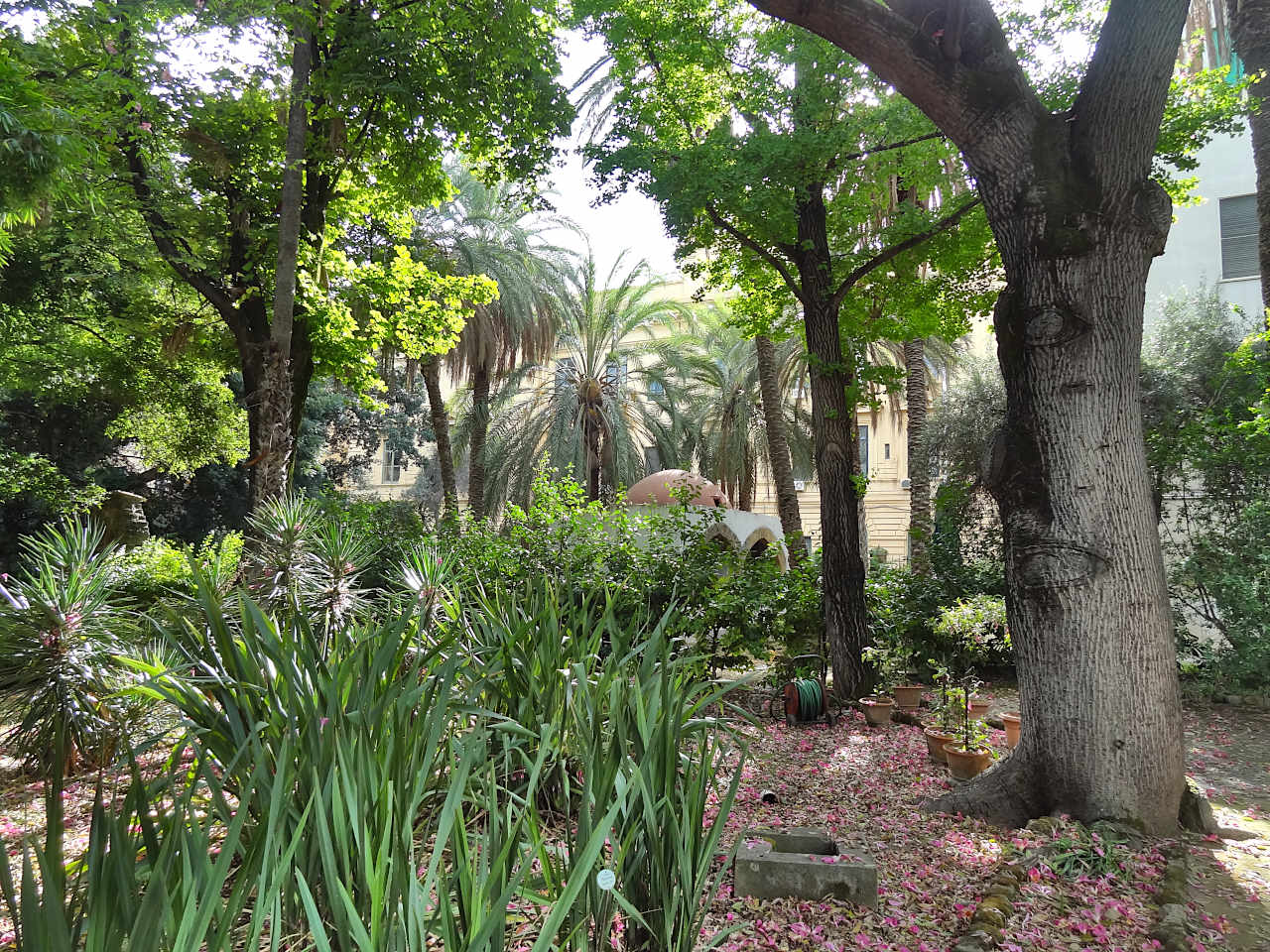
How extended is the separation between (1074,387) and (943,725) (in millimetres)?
3718

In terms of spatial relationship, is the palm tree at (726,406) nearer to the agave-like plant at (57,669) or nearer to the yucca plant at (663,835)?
the agave-like plant at (57,669)

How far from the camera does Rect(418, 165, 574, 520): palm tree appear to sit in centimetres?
1969

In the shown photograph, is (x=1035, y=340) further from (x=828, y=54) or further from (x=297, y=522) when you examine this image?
(x=297, y=522)

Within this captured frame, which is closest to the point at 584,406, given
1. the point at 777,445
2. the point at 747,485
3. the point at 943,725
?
the point at 747,485

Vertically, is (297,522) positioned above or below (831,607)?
above

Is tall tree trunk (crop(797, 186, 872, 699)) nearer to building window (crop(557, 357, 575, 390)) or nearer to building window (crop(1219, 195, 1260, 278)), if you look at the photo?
building window (crop(1219, 195, 1260, 278))

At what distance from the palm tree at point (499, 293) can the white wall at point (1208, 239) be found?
13708 mm

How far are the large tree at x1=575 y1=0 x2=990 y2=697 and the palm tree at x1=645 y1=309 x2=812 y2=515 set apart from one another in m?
12.5

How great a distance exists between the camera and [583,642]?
12.4ft

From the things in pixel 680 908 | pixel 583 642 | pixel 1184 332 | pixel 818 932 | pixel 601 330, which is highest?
pixel 601 330

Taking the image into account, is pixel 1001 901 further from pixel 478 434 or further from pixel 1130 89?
pixel 478 434

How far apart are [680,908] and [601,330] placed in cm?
2052

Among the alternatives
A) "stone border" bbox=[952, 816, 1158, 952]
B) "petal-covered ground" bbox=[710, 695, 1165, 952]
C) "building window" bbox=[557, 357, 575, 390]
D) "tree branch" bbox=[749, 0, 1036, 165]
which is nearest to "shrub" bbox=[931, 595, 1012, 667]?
"petal-covered ground" bbox=[710, 695, 1165, 952]

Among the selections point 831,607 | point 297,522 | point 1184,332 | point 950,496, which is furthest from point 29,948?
point 1184,332
